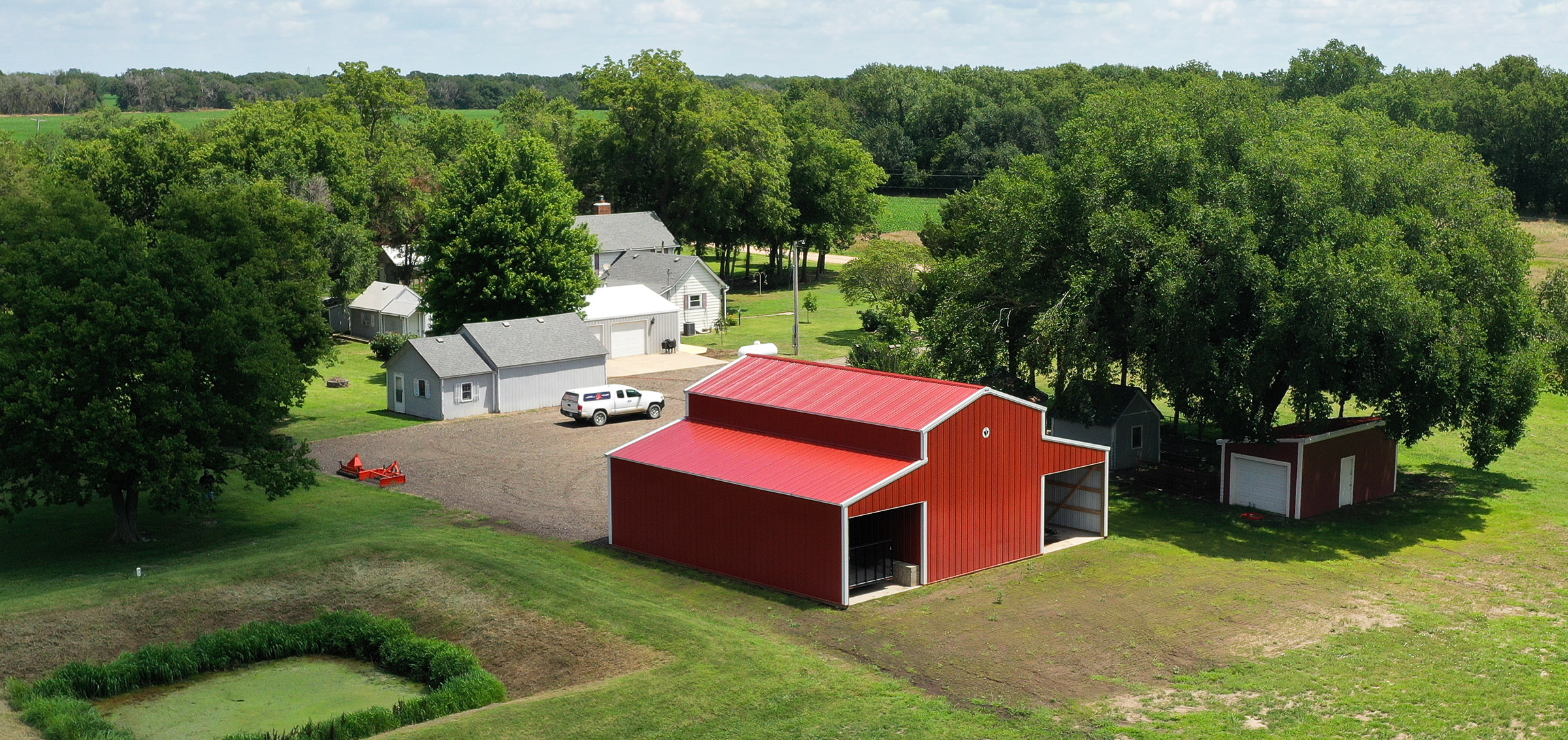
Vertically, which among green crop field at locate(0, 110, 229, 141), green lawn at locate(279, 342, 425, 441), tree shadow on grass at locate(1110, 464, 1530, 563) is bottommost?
tree shadow on grass at locate(1110, 464, 1530, 563)

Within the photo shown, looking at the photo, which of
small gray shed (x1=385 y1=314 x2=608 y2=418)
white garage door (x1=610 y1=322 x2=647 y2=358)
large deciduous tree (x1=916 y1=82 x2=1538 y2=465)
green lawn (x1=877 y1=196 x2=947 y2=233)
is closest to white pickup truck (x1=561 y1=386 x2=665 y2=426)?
small gray shed (x1=385 y1=314 x2=608 y2=418)

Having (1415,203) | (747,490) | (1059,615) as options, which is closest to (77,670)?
(747,490)

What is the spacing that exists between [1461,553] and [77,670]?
1183 inches

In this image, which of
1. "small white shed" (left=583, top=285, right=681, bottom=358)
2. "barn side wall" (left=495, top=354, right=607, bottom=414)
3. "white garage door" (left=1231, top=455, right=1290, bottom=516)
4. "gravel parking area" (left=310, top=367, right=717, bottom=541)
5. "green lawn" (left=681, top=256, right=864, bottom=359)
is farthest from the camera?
"green lawn" (left=681, top=256, right=864, bottom=359)

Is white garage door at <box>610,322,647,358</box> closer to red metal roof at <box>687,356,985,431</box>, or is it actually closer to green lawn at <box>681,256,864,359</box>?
green lawn at <box>681,256,864,359</box>

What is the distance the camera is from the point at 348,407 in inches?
1988

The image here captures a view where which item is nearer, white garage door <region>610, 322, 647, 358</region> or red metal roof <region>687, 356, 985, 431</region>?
red metal roof <region>687, 356, 985, 431</region>

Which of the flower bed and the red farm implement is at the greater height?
the red farm implement

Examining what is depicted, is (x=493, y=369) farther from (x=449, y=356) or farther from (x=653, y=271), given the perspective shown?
(x=653, y=271)

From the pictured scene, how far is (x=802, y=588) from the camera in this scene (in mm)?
28047

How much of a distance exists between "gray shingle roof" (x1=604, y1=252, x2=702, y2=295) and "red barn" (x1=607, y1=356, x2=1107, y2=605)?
1382 inches

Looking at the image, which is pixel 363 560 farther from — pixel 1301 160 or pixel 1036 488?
pixel 1301 160

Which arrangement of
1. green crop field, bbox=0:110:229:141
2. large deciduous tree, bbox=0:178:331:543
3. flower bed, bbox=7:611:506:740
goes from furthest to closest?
green crop field, bbox=0:110:229:141 < large deciduous tree, bbox=0:178:331:543 < flower bed, bbox=7:611:506:740

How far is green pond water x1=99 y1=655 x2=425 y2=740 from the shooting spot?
70.8ft
